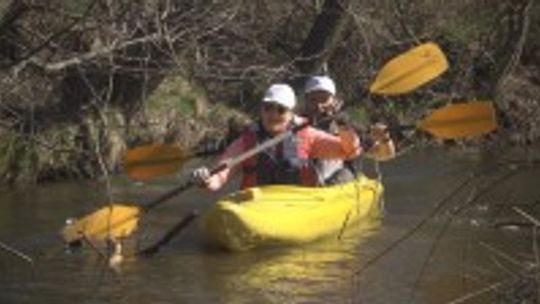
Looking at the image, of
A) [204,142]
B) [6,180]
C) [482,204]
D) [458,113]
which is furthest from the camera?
[204,142]

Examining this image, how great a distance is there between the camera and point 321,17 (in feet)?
48.2

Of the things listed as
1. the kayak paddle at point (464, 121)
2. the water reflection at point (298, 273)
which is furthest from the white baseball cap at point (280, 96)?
the kayak paddle at point (464, 121)

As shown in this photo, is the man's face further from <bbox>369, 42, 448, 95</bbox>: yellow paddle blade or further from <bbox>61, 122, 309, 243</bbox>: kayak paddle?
<bbox>61, 122, 309, 243</bbox>: kayak paddle

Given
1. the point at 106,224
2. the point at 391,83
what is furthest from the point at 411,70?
the point at 106,224

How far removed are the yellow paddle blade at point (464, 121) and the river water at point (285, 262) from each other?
354 mm

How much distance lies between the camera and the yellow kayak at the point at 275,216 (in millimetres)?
8625

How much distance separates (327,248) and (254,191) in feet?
2.59

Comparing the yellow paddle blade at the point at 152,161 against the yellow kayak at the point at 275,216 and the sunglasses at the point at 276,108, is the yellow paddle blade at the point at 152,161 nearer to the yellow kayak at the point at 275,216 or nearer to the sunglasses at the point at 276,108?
the yellow kayak at the point at 275,216

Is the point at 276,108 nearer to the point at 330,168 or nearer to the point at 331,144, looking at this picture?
the point at 331,144

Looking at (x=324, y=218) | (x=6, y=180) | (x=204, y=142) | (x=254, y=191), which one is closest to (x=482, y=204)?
(x=324, y=218)

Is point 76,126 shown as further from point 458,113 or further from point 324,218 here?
point 458,113

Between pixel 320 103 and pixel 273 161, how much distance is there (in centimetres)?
88

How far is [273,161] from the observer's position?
935cm

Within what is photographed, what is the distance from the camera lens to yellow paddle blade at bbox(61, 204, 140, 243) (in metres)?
7.77
